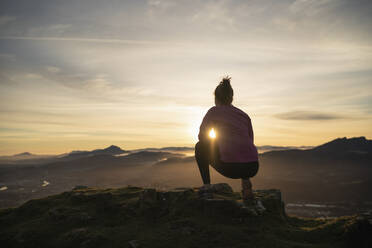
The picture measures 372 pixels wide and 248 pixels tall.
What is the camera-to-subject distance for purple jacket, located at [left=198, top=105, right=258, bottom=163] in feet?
23.5

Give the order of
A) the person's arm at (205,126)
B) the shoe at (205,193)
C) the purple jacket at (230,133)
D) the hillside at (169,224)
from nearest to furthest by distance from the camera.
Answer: the purple jacket at (230,133) < the person's arm at (205,126) < the hillside at (169,224) < the shoe at (205,193)

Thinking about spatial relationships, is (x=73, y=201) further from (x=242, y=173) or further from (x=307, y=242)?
(x=307, y=242)

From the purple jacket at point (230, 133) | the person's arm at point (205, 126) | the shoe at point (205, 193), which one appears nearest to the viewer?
the purple jacket at point (230, 133)

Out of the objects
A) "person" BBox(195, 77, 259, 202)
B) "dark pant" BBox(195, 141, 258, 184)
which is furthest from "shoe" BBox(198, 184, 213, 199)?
"person" BBox(195, 77, 259, 202)

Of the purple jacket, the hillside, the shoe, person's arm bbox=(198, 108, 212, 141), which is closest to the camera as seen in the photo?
the purple jacket

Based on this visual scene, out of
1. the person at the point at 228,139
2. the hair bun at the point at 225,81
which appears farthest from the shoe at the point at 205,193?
the hair bun at the point at 225,81

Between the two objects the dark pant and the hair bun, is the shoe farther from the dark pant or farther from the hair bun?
the hair bun

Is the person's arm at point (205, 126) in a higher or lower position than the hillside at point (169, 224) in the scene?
higher

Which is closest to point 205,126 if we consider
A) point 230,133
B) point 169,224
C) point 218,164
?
point 230,133

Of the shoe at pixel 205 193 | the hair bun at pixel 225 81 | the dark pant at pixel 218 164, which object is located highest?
the hair bun at pixel 225 81

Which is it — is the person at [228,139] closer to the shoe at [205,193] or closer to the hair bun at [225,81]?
the hair bun at [225,81]

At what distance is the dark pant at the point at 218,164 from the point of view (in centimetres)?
723

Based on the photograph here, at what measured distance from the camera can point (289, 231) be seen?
8625 mm

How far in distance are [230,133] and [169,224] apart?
4644mm
